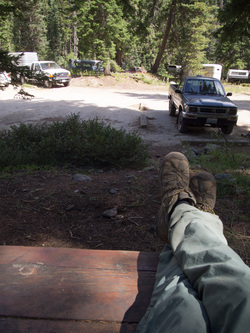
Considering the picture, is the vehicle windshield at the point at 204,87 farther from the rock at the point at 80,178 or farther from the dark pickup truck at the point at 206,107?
the rock at the point at 80,178

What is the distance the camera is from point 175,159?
287cm

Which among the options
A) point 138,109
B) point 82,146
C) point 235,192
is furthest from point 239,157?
point 138,109

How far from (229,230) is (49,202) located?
90.7 inches

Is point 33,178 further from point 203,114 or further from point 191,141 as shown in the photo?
point 203,114

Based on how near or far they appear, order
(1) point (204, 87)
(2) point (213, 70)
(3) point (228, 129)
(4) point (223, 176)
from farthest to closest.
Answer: (2) point (213, 70)
(1) point (204, 87)
(3) point (228, 129)
(4) point (223, 176)

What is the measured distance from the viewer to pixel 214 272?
121cm

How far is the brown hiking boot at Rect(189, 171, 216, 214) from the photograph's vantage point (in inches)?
91.5

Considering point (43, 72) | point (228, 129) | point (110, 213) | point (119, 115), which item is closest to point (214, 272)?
point (110, 213)

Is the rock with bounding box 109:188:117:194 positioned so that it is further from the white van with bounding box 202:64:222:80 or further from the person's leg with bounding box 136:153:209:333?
the white van with bounding box 202:64:222:80

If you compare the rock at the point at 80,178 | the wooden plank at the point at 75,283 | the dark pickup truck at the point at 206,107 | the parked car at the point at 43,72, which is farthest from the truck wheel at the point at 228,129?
the wooden plank at the point at 75,283

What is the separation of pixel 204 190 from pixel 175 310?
1.55m

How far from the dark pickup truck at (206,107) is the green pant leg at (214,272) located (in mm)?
7445

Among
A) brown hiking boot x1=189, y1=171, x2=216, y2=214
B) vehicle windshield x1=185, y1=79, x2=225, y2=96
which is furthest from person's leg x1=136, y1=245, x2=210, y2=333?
vehicle windshield x1=185, y1=79, x2=225, y2=96

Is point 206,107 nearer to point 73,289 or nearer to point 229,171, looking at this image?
point 229,171
